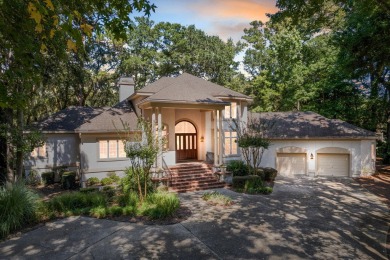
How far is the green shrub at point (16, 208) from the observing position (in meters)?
8.27

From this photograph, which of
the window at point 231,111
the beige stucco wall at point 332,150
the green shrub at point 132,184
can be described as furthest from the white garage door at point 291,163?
the green shrub at point 132,184

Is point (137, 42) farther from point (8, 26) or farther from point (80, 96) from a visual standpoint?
point (8, 26)

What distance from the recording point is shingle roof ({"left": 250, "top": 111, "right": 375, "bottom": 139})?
19.3 metres

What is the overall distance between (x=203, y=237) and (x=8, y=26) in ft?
24.7

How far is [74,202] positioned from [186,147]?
32.0ft

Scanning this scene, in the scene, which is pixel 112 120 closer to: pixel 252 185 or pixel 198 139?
pixel 198 139

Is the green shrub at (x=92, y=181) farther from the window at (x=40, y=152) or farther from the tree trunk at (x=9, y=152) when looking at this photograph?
the window at (x=40, y=152)

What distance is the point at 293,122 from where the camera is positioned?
2206 cm

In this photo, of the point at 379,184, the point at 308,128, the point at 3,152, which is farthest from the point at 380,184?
the point at 3,152

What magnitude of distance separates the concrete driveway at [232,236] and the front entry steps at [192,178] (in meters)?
3.22

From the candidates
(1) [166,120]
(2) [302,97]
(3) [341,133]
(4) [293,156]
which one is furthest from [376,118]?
(1) [166,120]

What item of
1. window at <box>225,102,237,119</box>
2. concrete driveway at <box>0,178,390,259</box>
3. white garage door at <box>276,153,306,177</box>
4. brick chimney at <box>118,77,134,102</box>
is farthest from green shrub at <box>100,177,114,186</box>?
white garage door at <box>276,153,306,177</box>

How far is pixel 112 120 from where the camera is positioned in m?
17.1

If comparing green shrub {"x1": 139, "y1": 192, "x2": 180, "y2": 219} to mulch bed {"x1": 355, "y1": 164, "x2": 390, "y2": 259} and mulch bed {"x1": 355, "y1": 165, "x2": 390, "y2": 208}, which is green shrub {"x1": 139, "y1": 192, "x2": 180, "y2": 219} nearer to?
mulch bed {"x1": 355, "y1": 164, "x2": 390, "y2": 259}
